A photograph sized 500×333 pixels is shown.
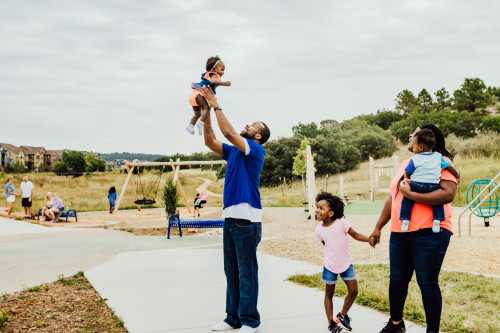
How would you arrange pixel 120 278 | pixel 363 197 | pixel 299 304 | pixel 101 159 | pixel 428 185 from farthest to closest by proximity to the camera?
1. pixel 101 159
2. pixel 363 197
3. pixel 120 278
4. pixel 299 304
5. pixel 428 185

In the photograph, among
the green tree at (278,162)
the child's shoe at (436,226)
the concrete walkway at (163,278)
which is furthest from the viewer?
the green tree at (278,162)

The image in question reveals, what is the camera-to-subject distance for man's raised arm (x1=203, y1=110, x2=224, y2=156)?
15.1 feet

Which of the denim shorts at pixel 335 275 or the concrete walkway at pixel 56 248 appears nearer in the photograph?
the denim shorts at pixel 335 275

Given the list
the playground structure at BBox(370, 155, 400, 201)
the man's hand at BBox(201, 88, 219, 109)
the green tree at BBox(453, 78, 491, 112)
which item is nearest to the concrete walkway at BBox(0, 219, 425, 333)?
the man's hand at BBox(201, 88, 219, 109)

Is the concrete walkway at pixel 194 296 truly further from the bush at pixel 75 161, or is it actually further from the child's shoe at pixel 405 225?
the bush at pixel 75 161

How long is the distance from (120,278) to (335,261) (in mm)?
3868

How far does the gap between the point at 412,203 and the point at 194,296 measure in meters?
2.91

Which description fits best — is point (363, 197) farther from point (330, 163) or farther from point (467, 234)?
point (467, 234)

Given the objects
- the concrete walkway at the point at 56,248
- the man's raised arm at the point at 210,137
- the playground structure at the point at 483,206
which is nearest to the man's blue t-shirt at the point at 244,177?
the man's raised arm at the point at 210,137

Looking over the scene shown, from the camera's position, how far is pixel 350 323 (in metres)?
5.11

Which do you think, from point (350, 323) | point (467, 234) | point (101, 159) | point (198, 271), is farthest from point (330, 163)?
point (101, 159)

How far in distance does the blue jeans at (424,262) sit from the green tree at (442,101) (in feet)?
229

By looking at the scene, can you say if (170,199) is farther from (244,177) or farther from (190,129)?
(190,129)

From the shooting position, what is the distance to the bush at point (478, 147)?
39.3 metres
